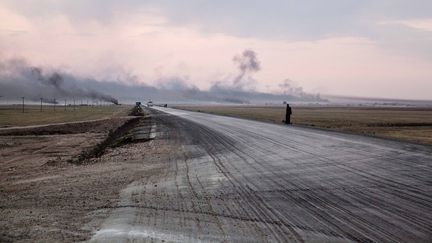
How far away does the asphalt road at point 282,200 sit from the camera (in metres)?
7.56

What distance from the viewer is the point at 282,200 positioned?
1006cm

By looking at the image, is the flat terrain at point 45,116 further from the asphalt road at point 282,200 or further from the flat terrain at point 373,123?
the asphalt road at point 282,200

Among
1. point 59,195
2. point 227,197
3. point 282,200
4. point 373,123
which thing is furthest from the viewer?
point 373,123

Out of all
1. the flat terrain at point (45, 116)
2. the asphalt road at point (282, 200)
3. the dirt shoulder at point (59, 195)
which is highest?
the asphalt road at point (282, 200)

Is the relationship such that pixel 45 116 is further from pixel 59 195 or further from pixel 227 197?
pixel 227 197

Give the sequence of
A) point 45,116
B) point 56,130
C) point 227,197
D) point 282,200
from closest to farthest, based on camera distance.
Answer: point 282,200, point 227,197, point 56,130, point 45,116

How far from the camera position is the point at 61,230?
781 cm

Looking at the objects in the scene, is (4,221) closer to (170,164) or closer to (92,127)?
(170,164)

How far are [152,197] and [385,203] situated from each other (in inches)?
185

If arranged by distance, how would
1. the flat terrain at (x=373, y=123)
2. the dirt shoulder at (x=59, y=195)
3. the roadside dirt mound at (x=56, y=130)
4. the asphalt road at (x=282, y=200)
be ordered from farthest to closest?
the roadside dirt mound at (x=56, y=130) → the flat terrain at (x=373, y=123) → the dirt shoulder at (x=59, y=195) → the asphalt road at (x=282, y=200)

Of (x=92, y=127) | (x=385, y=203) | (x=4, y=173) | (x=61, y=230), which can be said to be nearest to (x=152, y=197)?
(x=61, y=230)

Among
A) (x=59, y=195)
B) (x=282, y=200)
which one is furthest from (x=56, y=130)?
(x=282, y=200)

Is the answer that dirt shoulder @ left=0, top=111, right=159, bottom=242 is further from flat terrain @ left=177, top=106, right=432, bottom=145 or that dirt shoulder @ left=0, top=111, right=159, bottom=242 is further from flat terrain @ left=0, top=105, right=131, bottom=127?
flat terrain @ left=0, top=105, right=131, bottom=127

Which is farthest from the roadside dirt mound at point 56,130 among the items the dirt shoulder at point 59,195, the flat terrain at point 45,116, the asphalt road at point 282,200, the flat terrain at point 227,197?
the asphalt road at point 282,200
